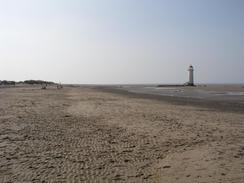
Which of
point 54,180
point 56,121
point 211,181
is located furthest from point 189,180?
point 56,121

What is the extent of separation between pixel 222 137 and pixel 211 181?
5.16 meters

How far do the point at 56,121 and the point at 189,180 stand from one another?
9.86 metres

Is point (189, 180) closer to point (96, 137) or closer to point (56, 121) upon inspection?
point (96, 137)

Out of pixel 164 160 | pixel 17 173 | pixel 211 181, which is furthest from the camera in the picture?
pixel 164 160

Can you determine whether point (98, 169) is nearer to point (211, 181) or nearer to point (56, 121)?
point (211, 181)

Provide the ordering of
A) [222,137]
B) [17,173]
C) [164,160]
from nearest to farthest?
[17,173]
[164,160]
[222,137]

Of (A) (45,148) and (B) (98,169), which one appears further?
(A) (45,148)

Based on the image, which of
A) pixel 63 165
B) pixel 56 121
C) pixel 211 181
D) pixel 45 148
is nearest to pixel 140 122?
pixel 56 121

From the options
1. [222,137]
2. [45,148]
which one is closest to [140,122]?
[222,137]

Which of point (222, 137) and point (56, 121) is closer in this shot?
point (222, 137)

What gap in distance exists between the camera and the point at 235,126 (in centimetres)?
1457

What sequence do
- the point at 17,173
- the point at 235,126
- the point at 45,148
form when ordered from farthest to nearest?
the point at 235,126
the point at 45,148
the point at 17,173

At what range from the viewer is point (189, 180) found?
688 cm

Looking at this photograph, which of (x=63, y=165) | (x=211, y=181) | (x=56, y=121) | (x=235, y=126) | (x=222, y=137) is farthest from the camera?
(x=56, y=121)
